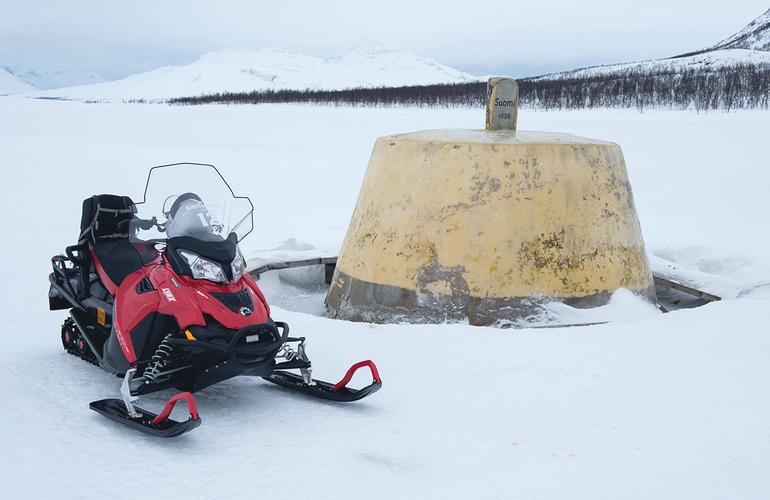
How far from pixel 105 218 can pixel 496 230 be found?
2305 mm

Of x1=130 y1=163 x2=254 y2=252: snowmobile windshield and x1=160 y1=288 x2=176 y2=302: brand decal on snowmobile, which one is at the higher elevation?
x1=130 y1=163 x2=254 y2=252: snowmobile windshield

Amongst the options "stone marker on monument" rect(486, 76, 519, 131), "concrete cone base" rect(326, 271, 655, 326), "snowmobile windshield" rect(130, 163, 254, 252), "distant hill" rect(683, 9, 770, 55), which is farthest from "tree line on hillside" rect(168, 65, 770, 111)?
"distant hill" rect(683, 9, 770, 55)

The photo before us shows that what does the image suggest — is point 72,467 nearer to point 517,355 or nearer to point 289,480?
point 289,480

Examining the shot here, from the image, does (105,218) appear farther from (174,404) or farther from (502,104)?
(502,104)

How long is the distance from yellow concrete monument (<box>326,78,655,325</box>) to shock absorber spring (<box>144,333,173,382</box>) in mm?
1866

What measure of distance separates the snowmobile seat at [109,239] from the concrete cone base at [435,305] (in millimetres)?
1703

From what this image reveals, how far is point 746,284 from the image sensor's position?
577 centimetres

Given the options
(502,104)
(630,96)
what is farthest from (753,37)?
(502,104)

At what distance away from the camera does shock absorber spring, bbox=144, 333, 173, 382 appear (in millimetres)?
3158

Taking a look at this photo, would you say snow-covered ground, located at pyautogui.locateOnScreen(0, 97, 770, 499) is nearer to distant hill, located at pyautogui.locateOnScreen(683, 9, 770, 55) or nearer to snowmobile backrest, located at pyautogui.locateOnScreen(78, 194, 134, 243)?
snowmobile backrest, located at pyautogui.locateOnScreen(78, 194, 134, 243)

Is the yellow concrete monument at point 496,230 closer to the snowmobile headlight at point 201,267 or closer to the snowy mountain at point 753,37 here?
the snowmobile headlight at point 201,267

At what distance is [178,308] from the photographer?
3.17m

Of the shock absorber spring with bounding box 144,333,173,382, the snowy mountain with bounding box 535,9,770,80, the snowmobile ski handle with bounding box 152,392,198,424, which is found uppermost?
the snowy mountain with bounding box 535,9,770,80

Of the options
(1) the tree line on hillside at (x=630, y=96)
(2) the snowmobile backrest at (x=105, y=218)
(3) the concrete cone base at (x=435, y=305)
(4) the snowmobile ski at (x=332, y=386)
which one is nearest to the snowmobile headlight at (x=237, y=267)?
(4) the snowmobile ski at (x=332, y=386)
